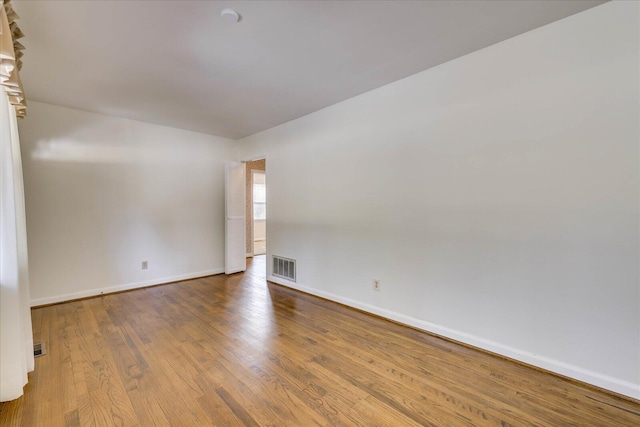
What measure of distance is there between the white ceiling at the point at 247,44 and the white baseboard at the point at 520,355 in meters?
2.39

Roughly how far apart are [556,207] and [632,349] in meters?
0.96

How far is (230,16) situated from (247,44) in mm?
329

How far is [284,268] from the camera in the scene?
416 cm

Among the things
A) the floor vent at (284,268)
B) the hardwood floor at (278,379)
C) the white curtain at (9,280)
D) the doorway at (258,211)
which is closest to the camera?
the hardwood floor at (278,379)

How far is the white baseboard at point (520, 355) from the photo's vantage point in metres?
1.74

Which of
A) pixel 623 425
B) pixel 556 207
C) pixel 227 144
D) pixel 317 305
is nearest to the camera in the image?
pixel 623 425

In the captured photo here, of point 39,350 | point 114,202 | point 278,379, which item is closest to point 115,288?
point 114,202

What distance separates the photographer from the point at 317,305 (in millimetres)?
3344

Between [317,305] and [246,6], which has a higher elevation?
[246,6]

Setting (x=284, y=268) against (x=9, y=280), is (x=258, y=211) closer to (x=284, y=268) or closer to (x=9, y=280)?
(x=284, y=268)

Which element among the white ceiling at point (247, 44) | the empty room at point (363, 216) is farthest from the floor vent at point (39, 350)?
the white ceiling at point (247, 44)

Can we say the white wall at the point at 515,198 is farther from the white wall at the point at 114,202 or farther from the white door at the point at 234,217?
the white wall at the point at 114,202

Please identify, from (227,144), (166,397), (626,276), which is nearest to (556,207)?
(626,276)

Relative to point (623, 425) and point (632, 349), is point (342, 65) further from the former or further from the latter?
point (623, 425)
